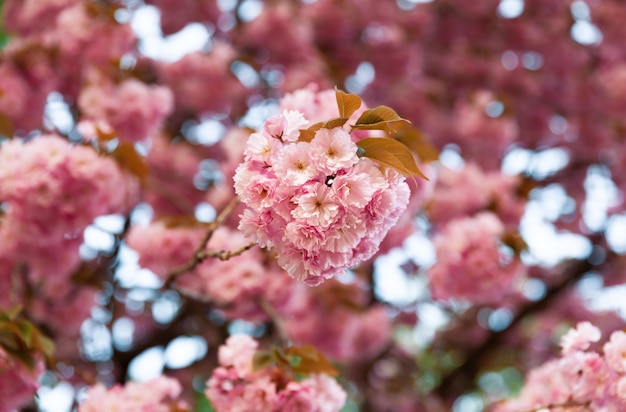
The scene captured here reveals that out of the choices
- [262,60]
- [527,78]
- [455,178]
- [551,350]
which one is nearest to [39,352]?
[455,178]

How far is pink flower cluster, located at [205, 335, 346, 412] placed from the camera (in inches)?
62.5

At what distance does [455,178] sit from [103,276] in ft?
5.27

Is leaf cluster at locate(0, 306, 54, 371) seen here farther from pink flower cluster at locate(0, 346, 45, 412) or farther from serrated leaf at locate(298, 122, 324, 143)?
serrated leaf at locate(298, 122, 324, 143)

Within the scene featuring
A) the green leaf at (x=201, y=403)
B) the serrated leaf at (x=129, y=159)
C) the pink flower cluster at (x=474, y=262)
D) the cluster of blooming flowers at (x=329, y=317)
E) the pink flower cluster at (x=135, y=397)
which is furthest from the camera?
the green leaf at (x=201, y=403)

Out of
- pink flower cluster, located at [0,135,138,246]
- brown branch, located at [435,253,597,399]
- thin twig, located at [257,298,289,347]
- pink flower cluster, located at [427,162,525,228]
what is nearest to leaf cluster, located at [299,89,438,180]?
thin twig, located at [257,298,289,347]

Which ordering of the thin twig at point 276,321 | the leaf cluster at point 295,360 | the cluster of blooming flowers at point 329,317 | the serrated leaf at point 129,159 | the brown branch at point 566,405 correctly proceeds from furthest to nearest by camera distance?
the cluster of blooming flowers at point 329,317
the serrated leaf at point 129,159
the thin twig at point 276,321
the leaf cluster at point 295,360
the brown branch at point 566,405

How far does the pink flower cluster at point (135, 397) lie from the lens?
1.73 meters

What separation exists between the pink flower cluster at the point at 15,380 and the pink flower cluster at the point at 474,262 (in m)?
1.50

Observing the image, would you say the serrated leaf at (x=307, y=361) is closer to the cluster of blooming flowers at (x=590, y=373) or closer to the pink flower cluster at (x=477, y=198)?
the cluster of blooming flowers at (x=590, y=373)

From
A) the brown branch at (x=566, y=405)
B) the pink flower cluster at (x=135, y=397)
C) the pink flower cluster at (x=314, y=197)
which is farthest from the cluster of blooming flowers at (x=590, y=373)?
→ the pink flower cluster at (x=135, y=397)

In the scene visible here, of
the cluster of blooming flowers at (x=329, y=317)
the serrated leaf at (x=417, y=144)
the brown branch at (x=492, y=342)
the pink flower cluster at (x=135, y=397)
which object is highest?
the serrated leaf at (x=417, y=144)

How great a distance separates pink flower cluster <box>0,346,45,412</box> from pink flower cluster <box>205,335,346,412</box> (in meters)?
0.43

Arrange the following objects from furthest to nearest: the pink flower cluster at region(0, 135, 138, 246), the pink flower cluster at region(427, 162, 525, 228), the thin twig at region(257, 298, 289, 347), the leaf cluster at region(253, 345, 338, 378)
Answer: the pink flower cluster at region(427, 162, 525, 228), the pink flower cluster at region(0, 135, 138, 246), the thin twig at region(257, 298, 289, 347), the leaf cluster at region(253, 345, 338, 378)

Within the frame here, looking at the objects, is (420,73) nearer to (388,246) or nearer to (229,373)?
(388,246)
